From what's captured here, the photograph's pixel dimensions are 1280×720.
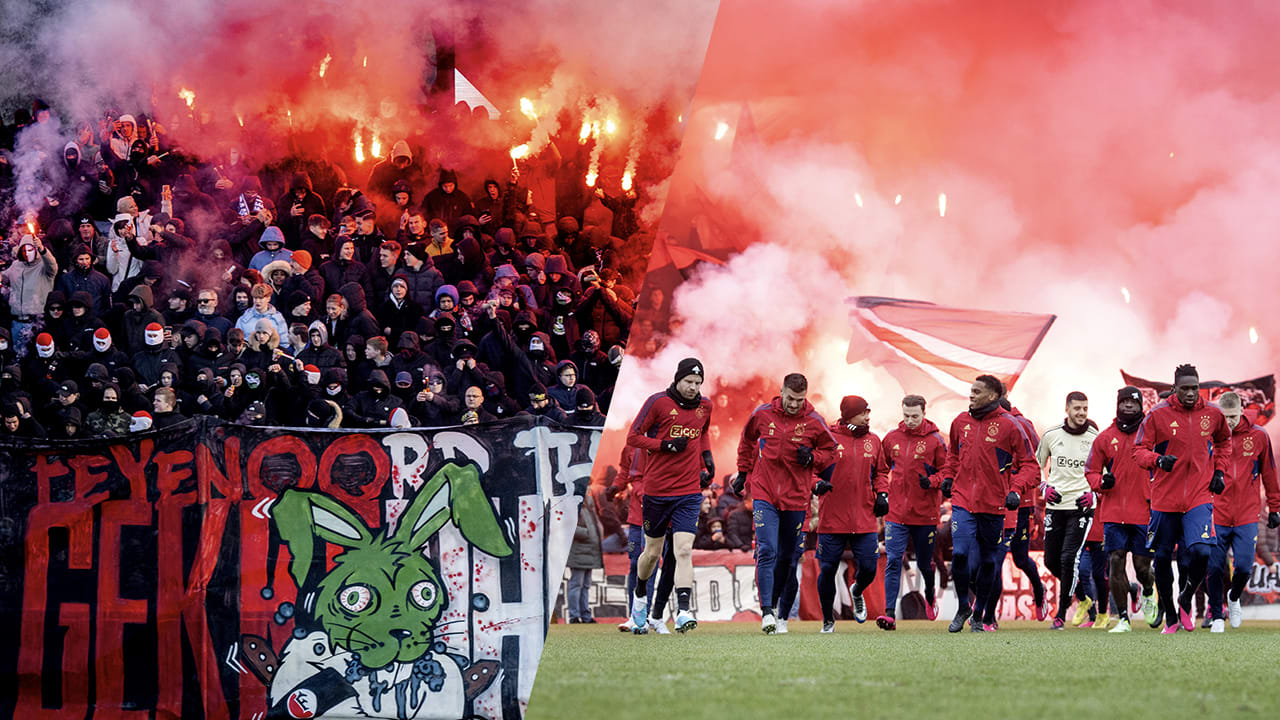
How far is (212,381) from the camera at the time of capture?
33.6ft

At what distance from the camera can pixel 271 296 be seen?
11.1 metres

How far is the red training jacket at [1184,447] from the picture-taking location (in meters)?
7.65

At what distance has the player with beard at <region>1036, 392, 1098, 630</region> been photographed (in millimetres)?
9406

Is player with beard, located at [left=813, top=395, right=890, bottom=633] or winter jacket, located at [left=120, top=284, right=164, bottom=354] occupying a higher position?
winter jacket, located at [left=120, top=284, right=164, bottom=354]

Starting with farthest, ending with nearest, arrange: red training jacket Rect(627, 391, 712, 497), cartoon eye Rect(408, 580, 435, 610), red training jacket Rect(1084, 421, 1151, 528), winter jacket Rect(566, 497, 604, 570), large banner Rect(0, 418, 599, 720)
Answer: winter jacket Rect(566, 497, 604, 570), red training jacket Rect(1084, 421, 1151, 528), red training jacket Rect(627, 391, 712, 497), cartoon eye Rect(408, 580, 435, 610), large banner Rect(0, 418, 599, 720)

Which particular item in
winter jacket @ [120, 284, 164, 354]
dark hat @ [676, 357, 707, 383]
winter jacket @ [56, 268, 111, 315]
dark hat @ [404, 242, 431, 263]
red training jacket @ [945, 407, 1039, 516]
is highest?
dark hat @ [404, 242, 431, 263]

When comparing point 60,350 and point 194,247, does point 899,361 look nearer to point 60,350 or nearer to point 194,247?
point 194,247

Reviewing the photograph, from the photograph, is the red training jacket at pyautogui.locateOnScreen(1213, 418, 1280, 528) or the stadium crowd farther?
the stadium crowd

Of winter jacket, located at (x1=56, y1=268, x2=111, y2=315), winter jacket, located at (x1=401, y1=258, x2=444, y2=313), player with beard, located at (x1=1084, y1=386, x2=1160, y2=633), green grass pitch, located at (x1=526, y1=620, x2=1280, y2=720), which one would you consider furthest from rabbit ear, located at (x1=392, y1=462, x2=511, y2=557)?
winter jacket, located at (x1=56, y1=268, x2=111, y2=315)

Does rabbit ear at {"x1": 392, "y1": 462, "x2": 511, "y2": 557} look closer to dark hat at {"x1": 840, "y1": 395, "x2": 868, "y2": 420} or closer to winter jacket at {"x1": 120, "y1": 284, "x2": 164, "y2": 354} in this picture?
dark hat at {"x1": 840, "y1": 395, "x2": 868, "y2": 420}

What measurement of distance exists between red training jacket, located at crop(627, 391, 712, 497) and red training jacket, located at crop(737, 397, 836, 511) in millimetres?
341

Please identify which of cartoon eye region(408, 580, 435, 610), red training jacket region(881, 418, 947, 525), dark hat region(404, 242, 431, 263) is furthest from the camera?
dark hat region(404, 242, 431, 263)

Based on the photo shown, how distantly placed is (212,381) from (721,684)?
22.4 ft

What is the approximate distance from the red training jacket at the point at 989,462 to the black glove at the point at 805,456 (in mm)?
961
